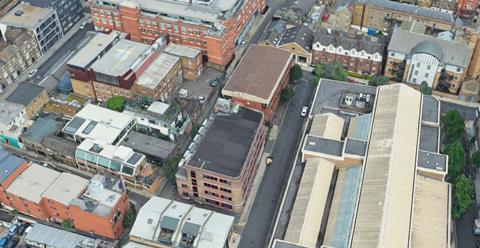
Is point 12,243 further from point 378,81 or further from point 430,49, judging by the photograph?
point 430,49

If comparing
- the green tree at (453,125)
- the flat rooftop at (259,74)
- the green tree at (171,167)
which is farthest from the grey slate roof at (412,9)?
the green tree at (171,167)

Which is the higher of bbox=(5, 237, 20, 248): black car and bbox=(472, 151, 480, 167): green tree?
bbox=(472, 151, 480, 167): green tree

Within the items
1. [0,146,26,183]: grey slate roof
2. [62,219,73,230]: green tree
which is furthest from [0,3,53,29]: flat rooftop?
[62,219,73,230]: green tree

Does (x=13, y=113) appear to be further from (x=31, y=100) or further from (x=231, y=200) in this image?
(x=231, y=200)

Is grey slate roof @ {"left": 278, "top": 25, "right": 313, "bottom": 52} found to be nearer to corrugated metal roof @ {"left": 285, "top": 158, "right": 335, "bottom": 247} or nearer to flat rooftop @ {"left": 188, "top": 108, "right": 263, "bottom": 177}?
flat rooftop @ {"left": 188, "top": 108, "right": 263, "bottom": 177}

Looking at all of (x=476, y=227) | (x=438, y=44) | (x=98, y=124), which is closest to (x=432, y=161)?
(x=476, y=227)

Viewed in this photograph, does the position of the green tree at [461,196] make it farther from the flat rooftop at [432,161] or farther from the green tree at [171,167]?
the green tree at [171,167]
